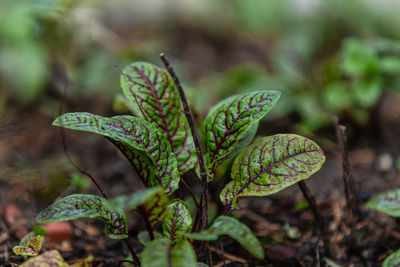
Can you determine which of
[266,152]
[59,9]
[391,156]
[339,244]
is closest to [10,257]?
[266,152]

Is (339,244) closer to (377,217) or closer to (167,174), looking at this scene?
(377,217)

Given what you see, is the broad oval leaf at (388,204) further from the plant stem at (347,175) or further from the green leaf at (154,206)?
the green leaf at (154,206)

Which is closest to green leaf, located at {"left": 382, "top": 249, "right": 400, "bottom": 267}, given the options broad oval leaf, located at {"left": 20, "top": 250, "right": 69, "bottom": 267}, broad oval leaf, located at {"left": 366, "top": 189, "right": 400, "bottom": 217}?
broad oval leaf, located at {"left": 366, "top": 189, "right": 400, "bottom": 217}

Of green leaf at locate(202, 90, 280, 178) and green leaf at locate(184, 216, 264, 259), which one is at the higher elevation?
green leaf at locate(202, 90, 280, 178)

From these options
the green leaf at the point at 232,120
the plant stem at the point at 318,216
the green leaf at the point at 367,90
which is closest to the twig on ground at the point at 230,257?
the plant stem at the point at 318,216

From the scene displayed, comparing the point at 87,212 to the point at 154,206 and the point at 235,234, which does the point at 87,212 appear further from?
the point at 235,234

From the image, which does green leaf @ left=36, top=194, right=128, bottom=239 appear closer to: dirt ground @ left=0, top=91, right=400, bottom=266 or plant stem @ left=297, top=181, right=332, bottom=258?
dirt ground @ left=0, top=91, right=400, bottom=266
